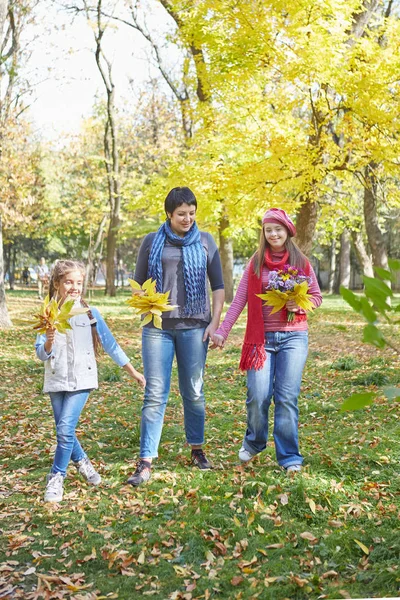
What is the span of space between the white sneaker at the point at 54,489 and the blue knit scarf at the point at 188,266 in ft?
4.56

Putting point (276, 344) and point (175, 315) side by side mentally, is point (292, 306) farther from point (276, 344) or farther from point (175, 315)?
point (175, 315)

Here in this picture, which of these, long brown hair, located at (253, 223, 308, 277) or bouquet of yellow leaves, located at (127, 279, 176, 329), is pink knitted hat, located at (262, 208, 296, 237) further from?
bouquet of yellow leaves, located at (127, 279, 176, 329)

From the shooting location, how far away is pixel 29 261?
159ft

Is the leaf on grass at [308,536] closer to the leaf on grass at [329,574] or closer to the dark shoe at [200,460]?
the leaf on grass at [329,574]

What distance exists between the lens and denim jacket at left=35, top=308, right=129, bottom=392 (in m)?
4.18

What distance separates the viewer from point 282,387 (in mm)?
4340

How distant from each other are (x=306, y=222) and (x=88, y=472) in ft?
32.9

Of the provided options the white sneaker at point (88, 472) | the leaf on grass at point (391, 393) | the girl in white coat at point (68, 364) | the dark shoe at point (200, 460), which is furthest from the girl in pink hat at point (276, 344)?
the leaf on grass at point (391, 393)

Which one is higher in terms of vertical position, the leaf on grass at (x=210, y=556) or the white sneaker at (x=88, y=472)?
the white sneaker at (x=88, y=472)

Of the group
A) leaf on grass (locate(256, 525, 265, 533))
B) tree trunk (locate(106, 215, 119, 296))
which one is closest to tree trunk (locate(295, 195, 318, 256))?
leaf on grass (locate(256, 525, 265, 533))

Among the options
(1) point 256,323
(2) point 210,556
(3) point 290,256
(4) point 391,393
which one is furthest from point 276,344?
(4) point 391,393

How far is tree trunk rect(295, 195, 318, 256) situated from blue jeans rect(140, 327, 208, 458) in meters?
9.45

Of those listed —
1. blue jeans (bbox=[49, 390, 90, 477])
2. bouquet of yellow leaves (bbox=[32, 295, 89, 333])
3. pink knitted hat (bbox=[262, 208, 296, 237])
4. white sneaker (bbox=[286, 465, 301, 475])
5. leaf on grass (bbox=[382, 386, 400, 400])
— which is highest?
pink knitted hat (bbox=[262, 208, 296, 237])

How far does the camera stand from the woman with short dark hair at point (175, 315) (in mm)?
4359
